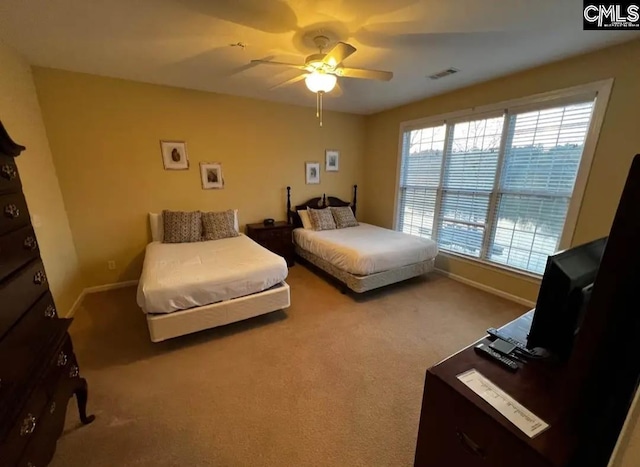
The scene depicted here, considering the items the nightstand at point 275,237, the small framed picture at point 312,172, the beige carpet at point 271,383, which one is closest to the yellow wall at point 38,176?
the beige carpet at point 271,383

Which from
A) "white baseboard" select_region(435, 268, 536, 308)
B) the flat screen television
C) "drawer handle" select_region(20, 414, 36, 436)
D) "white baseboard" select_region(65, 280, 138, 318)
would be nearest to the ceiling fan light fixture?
the flat screen television

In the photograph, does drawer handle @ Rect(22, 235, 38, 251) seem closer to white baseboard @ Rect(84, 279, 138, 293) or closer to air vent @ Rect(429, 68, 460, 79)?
white baseboard @ Rect(84, 279, 138, 293)

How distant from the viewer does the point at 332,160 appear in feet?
15.8

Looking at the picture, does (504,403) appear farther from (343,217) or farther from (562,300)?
(343,217)

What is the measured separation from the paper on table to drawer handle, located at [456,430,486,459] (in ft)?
0.52

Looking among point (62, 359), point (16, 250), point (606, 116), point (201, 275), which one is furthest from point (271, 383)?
point (606, 116)

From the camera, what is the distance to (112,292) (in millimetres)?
3377

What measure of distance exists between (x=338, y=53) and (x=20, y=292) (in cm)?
232

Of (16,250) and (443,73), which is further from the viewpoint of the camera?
(443,73)

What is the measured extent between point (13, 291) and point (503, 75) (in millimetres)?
4385

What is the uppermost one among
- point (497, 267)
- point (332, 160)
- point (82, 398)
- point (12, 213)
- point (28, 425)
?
point (332, 160)

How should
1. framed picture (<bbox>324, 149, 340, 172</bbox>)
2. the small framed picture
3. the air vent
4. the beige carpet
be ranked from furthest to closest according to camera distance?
framed picture (<bbox>324, 149, 340, 172</bbox>) < the small framed picture < the air vent < the beige carpet

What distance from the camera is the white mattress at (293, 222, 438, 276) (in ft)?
9.97

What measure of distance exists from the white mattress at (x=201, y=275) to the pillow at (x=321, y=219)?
52.6 inches
